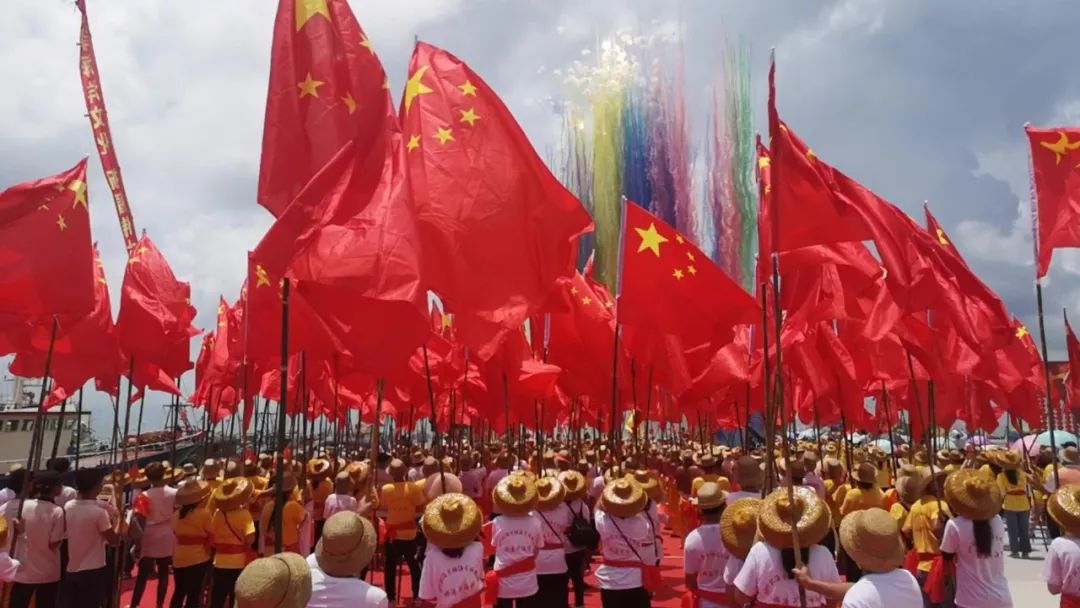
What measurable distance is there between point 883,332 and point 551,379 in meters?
4.24

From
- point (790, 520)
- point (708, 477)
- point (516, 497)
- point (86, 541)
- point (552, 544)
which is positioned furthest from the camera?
point (708, 477)

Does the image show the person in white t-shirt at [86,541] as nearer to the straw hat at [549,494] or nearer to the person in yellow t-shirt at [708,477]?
the straw hat at [549,494]

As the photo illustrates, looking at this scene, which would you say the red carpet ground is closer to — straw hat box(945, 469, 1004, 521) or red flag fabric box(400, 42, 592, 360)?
straw hat box(945, 469, 1004, 521)

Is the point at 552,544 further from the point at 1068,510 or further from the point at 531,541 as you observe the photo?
the point at 1068,510

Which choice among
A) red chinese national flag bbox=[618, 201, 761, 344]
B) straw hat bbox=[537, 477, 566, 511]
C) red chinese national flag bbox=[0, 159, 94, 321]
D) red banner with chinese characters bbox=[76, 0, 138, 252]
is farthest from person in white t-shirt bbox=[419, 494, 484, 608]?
red banner with chinese characters bbox=[76, 0, 138, 252]

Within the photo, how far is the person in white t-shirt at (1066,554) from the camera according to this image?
202 inches

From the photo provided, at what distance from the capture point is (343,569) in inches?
150

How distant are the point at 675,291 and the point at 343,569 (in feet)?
15.5

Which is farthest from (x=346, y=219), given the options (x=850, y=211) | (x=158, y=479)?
(x=158, y=479)

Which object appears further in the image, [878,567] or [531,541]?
[531,541]

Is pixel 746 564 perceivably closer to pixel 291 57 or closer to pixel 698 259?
pixel 698 259

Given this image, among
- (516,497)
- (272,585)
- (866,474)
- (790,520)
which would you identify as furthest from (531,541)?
(866,474)

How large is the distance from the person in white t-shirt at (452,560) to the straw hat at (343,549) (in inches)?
47.5

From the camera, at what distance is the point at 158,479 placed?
856cm
